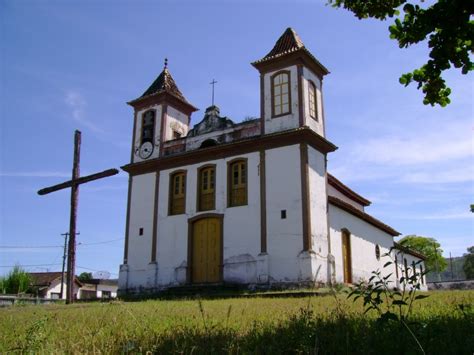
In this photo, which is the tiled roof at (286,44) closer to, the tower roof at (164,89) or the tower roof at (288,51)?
the tower roof at (288,51)

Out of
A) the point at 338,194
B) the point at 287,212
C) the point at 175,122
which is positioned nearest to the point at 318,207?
the point at 287,212

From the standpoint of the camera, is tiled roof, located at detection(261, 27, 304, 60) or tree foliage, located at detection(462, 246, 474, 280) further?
tree foliage, located at detection(462, 246, 474, 280)

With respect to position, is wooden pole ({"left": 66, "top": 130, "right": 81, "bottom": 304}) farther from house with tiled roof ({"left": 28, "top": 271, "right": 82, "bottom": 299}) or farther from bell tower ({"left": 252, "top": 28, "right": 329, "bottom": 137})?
house with tiled roof ({"left": 28, "top": 271, "right": 82, "bottom": 299})

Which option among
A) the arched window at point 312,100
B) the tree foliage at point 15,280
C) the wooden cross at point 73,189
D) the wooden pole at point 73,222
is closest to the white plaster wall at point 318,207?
the arched window at point 312,100

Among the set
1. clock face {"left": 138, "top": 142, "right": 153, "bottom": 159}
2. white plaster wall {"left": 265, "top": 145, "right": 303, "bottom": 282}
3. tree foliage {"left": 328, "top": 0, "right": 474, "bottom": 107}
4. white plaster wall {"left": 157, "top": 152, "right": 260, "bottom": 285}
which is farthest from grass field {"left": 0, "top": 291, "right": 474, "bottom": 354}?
clock face {"left": 138, "top": 142, "right": 153, "bottom": 159}

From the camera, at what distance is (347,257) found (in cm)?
2044

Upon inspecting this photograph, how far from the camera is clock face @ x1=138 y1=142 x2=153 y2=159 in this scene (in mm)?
22406

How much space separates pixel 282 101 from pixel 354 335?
15.5 metres

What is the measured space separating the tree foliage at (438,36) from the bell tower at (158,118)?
17.5 meters

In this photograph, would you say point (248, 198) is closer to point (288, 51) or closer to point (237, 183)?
point (237, 183)

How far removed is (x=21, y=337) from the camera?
14.6 feet

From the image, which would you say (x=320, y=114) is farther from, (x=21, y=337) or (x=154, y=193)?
(x=21, y=337)

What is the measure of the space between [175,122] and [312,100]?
7561 millimetres

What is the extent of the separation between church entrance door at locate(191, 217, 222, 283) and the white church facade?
0.04 m
